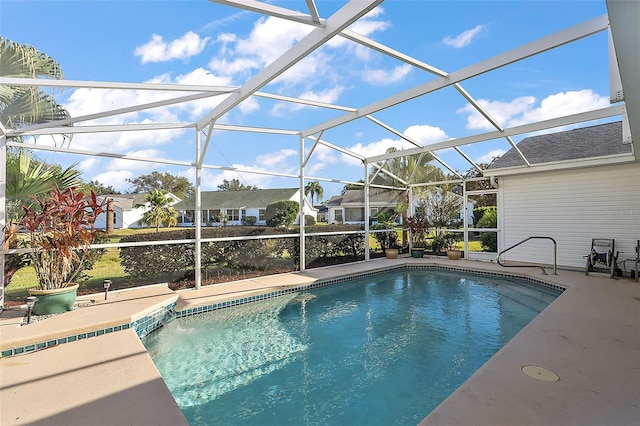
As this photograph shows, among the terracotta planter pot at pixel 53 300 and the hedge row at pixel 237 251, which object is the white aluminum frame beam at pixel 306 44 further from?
the terracotta planter pot at pixel 53 300

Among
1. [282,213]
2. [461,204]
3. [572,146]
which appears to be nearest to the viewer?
[282,213]

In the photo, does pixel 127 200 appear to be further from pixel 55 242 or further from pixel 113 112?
pixel 113 112

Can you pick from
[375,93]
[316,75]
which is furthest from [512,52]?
[316,75]

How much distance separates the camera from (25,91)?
4641 mm

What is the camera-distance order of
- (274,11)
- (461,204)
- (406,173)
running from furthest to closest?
(406,173) → (461,204) → (274,11)

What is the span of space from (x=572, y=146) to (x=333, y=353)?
9.53 metres

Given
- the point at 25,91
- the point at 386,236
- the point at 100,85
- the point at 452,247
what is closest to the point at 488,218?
the point at 452,247

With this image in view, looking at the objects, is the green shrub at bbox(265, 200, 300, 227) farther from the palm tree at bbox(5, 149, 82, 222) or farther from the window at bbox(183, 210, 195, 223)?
the palm tree at bbox(5, 149, 82, 222)

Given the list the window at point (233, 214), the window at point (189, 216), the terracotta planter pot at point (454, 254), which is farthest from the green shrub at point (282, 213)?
the terracotta planter pot at point (454, 254)

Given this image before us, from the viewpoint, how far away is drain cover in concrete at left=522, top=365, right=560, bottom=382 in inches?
108

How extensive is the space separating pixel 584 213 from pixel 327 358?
28.5ft

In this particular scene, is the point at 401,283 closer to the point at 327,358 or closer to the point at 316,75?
the point at 327,358

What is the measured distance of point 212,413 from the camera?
280 centimetres

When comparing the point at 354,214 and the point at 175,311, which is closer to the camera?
the point at 175,311
